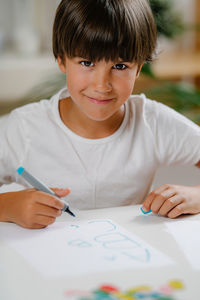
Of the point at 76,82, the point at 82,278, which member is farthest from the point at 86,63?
the point at 82,278

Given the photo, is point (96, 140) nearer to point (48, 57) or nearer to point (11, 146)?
point (11, 146)

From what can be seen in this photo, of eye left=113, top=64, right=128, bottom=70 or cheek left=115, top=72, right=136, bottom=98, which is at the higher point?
eye left=113, top=64, right=128, bottom=70

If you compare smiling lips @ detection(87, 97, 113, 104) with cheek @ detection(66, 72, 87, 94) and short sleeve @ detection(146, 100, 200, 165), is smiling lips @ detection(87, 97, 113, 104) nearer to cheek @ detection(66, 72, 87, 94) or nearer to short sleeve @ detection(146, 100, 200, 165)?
cheek @ detection(66, 72, 87, 94)

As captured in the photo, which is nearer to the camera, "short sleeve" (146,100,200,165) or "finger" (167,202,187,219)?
"finger" (167,202,187,219)

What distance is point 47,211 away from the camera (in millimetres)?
704

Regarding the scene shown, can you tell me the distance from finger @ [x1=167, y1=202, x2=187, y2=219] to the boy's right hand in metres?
0.18

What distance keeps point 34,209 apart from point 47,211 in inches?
0.9

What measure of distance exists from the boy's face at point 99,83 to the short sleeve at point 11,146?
177mm

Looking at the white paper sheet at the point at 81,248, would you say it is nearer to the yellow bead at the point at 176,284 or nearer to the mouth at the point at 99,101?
the yellow bead at the point at 176,284

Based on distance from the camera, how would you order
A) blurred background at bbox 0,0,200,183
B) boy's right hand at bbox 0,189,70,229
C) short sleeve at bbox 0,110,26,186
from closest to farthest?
1. boy's right hand at bbox 0,189,70,229
2. short sleeve at bbox 0,110,26,186
3. blurred background at bbox 0,0,200,183

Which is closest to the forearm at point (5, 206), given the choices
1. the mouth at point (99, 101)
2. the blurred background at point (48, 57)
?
the mouth at point (99, 101)

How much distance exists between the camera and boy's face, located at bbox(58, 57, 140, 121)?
0.84m

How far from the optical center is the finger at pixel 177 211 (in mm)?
757

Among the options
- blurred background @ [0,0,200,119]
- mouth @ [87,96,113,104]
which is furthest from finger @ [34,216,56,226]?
blurred background @ [0,0,200,119]
